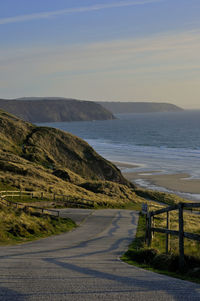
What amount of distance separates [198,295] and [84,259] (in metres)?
4.34

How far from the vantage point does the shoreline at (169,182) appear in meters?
50.2

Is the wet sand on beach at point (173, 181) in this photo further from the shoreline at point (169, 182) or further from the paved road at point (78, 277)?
the paved road at point (78, 277)

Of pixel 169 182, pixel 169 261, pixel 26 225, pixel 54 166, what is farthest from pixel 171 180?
pixel 169 261

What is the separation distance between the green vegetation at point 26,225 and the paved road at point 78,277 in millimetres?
Result: 1740

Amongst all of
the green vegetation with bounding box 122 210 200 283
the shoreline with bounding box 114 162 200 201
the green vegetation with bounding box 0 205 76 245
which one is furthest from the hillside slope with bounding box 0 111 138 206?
the green vegetation with bounding box 122 210 200 283

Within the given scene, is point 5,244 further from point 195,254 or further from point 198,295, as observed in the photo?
point 198,295

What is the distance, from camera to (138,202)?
125ft

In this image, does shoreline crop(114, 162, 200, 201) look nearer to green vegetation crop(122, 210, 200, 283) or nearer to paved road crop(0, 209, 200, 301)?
paved road crop(0, 209, 200, 301)

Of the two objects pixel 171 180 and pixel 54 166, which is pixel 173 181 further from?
pixel 54 166

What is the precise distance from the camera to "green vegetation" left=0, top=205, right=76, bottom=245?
619 inches

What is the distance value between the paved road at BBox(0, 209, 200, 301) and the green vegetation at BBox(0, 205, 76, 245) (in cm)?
174

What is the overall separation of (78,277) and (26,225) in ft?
30.1

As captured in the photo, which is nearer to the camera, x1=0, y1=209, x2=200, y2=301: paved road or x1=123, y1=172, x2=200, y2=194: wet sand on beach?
x1=0, y1=209, x2=200, y2=301: paved road

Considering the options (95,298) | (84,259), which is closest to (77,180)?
(84,259)
